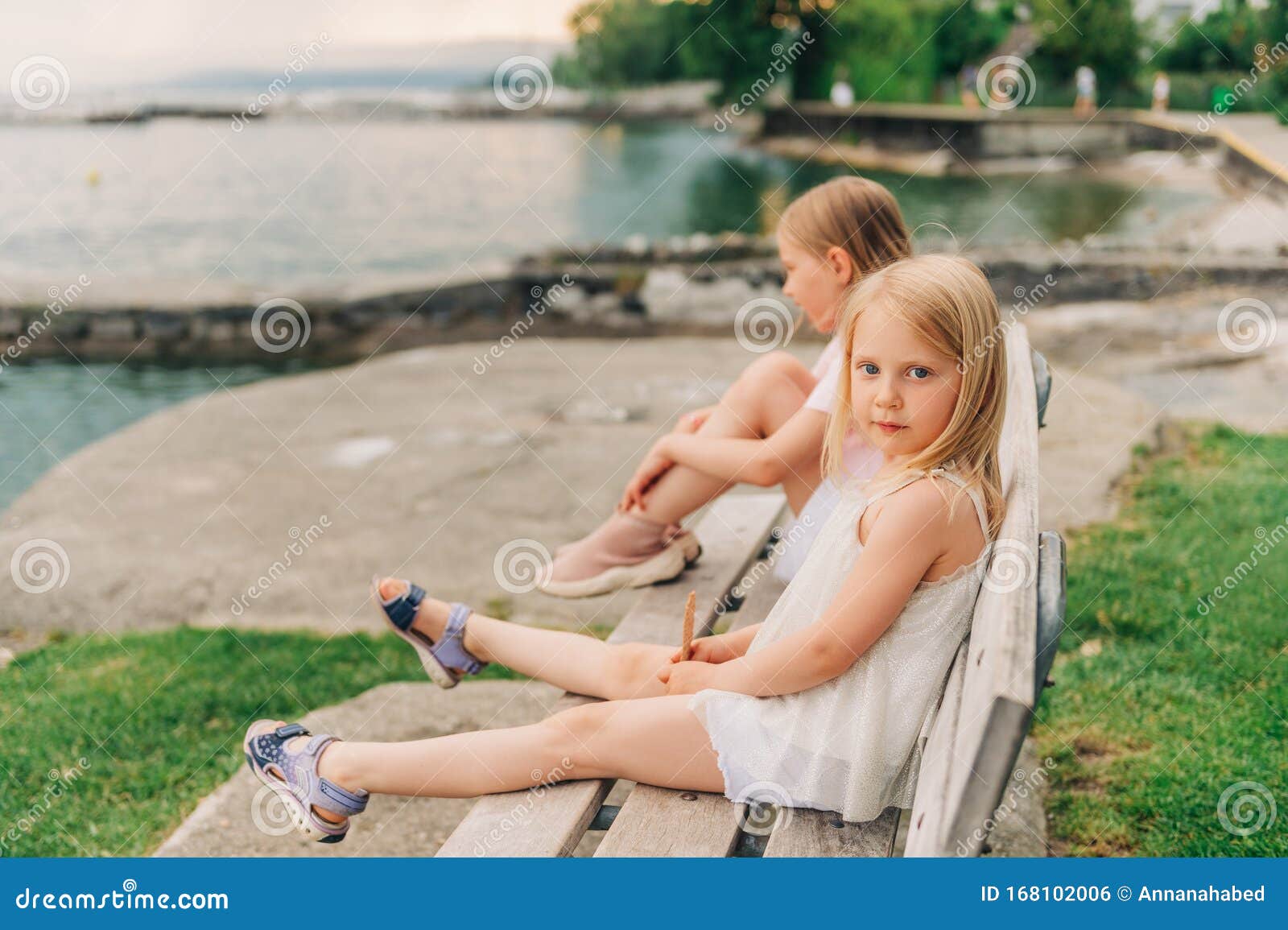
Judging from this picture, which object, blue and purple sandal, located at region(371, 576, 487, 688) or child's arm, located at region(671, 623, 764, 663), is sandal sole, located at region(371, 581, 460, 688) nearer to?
blue and purple sandal, located at region(371, 576, 487, 688)

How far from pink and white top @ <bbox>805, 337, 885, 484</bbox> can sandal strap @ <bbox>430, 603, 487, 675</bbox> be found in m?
0.93

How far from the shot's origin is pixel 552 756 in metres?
2.16

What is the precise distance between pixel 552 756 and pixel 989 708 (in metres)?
1.07

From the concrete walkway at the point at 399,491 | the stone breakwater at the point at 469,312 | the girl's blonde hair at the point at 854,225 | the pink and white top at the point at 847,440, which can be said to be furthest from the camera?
the stone breakwater at the point at 469,312

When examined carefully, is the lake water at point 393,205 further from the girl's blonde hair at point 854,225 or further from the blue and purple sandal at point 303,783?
the blue and purple sandal at point 303,783

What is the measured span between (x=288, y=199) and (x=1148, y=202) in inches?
895

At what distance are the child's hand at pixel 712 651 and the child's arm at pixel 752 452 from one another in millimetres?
644

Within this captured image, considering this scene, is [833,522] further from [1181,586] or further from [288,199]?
[288,199]

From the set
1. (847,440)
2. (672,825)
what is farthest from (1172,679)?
(672,825)

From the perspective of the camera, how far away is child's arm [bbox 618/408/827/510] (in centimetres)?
283

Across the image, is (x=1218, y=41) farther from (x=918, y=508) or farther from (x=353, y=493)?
(x=918, y=508)

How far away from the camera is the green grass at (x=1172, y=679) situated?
2.67 metres

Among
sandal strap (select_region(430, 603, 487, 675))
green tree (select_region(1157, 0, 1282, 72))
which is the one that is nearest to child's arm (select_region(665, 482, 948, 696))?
sandal strap (select_region(430, 603, 487, 675))

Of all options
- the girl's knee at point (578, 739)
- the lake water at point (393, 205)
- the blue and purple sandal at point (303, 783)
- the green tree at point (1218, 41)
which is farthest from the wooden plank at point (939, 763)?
the green tree at point (1218, 41)
